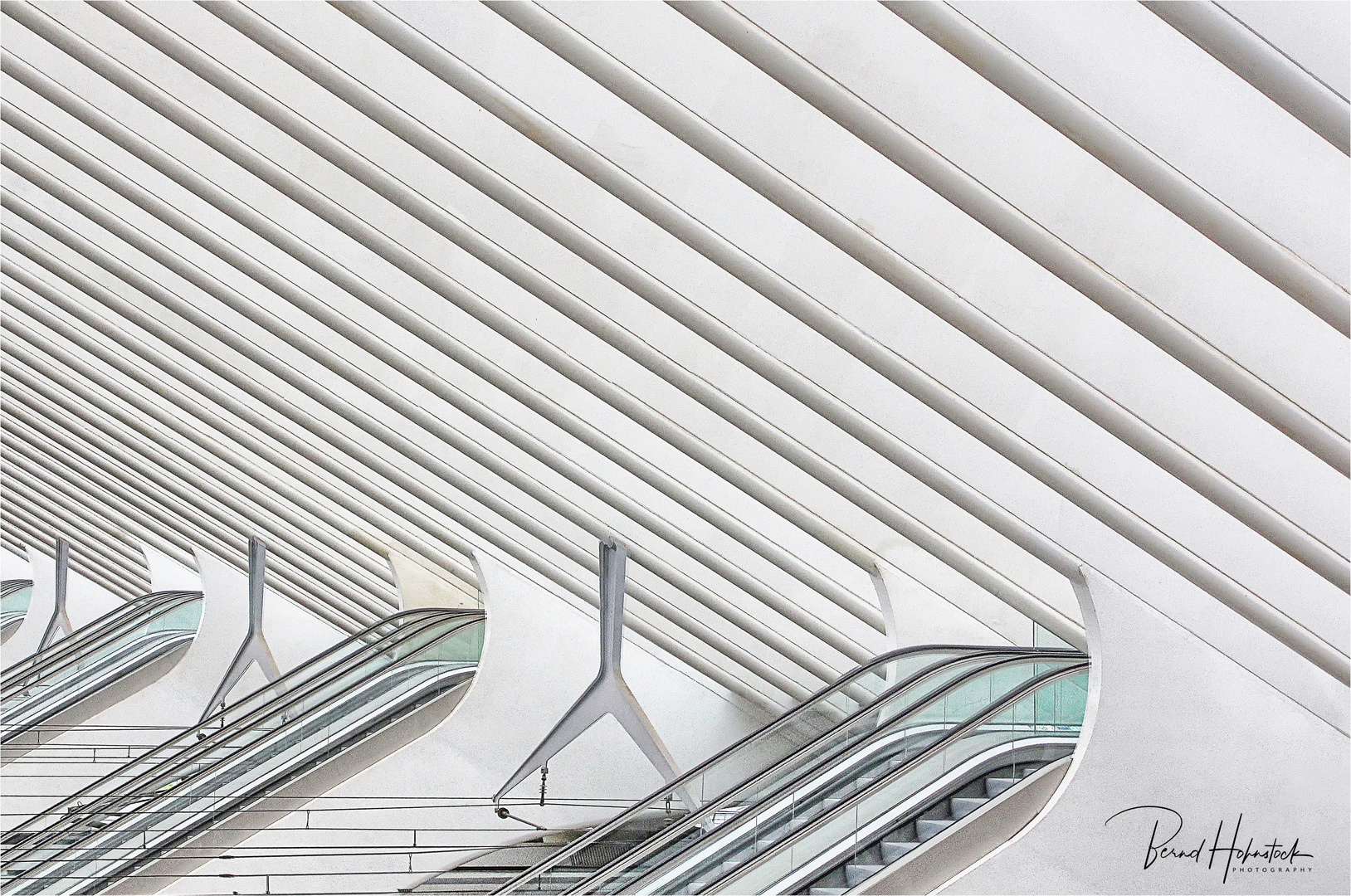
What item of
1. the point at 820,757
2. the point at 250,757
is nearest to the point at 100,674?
the point at 250,757

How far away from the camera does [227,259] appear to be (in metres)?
10.7

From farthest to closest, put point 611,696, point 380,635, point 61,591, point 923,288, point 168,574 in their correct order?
1. point 61,591
2. point 168,574
3. point 380,635
4. point 611,696
5. point 923,288

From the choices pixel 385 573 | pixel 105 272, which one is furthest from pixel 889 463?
pixel 385 573

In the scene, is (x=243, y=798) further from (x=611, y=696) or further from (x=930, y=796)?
(x=930, y=796)

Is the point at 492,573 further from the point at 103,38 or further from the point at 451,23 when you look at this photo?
the point at 451,23

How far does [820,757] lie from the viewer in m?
9.40

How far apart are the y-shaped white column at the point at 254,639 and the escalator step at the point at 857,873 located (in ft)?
32.9

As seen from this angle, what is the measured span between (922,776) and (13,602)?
24.0 metres

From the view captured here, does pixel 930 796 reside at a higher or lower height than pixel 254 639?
lower

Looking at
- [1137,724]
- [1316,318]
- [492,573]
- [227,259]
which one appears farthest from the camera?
[492,573]

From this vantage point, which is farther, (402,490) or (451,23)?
(402,490)

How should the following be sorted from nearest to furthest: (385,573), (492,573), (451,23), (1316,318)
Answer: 1. (1316,318)
2. (451,23)
3. (492,573)
4. (385,573)

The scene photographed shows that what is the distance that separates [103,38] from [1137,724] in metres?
6.87

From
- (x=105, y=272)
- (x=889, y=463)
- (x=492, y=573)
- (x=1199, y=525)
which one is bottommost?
(x=1199, y=525)
